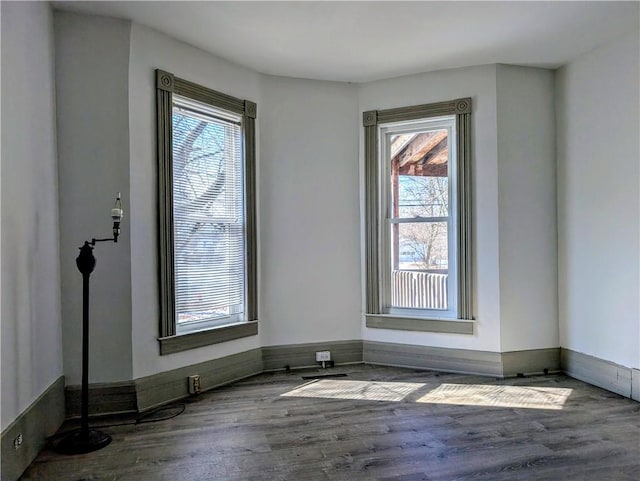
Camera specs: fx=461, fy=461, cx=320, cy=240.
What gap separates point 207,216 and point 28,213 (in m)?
1.47

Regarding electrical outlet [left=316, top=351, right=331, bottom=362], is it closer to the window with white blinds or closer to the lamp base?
the window with white blinds

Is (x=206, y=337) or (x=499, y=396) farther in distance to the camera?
(x=206, y=337)

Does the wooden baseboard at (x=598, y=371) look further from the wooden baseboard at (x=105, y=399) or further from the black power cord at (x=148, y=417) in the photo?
the wooden baseboard at (x=105, y=399)

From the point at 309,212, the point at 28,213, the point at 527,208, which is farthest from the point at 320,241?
the point at 28,213

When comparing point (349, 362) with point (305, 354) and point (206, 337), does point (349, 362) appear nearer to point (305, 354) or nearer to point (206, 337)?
point (305, 354)

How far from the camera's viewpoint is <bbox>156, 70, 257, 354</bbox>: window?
354 centimetres

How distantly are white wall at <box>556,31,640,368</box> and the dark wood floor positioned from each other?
530mm

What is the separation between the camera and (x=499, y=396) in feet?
11.9

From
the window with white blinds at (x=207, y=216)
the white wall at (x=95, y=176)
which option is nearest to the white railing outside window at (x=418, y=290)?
the window with white blinds at (x=207, y=216)

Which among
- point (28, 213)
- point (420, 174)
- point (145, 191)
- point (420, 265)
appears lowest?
point (420, 265)

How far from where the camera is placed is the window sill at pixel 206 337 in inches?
139

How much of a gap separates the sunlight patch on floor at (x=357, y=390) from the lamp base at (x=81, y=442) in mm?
1372

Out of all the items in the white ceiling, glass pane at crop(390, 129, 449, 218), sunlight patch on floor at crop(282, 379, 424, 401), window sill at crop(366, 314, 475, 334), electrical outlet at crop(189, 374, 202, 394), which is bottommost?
sunlight patch on floor at crop(282, 379, 424, 401)

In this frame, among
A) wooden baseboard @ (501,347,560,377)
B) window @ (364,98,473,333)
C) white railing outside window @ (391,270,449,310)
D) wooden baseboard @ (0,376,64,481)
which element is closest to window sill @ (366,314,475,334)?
window @ (364,98,473,333)
